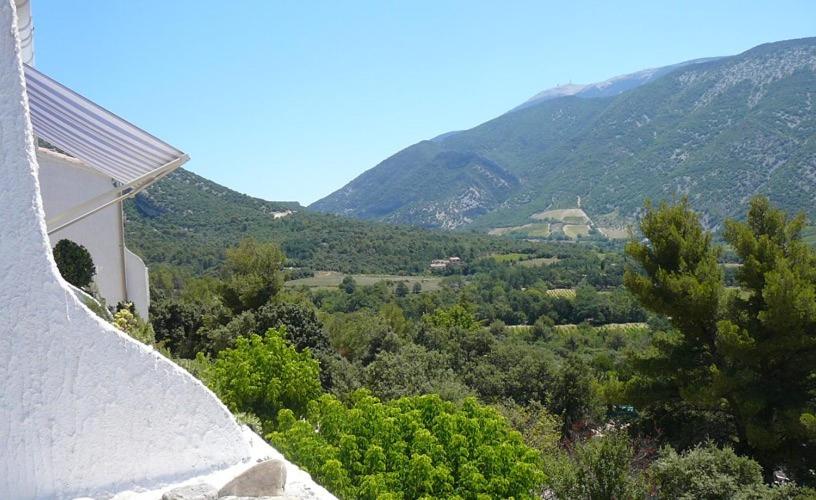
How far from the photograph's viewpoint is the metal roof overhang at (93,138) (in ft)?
19.4

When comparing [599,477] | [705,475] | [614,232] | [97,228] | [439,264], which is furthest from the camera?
[614,232]

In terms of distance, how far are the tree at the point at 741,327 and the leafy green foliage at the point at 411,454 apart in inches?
339

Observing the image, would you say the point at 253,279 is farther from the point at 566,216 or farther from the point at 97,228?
the point at 566,216

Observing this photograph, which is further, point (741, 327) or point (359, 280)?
point (359, 280)

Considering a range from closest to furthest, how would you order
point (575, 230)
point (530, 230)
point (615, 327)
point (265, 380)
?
point (265, 380), point (615, 327), point (575, 230), point (530, 230)

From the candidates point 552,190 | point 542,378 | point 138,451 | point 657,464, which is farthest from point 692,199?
point 138,451

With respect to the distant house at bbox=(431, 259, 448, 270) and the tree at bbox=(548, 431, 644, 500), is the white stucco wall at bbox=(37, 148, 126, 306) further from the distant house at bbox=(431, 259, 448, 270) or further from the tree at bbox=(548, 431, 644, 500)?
the distant house at bbox=(431, 259, 448, 270)

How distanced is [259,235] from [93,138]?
241 ft

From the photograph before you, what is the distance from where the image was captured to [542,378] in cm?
2259

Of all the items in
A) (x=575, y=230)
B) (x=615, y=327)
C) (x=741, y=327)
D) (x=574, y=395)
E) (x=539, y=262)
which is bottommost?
(x=615, y=327)

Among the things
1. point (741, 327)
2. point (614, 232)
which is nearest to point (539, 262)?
point (614, 232)

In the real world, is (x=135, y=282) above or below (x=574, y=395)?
above

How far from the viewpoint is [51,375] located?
12.7ft

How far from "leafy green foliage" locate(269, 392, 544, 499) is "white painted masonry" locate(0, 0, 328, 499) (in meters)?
2.74
